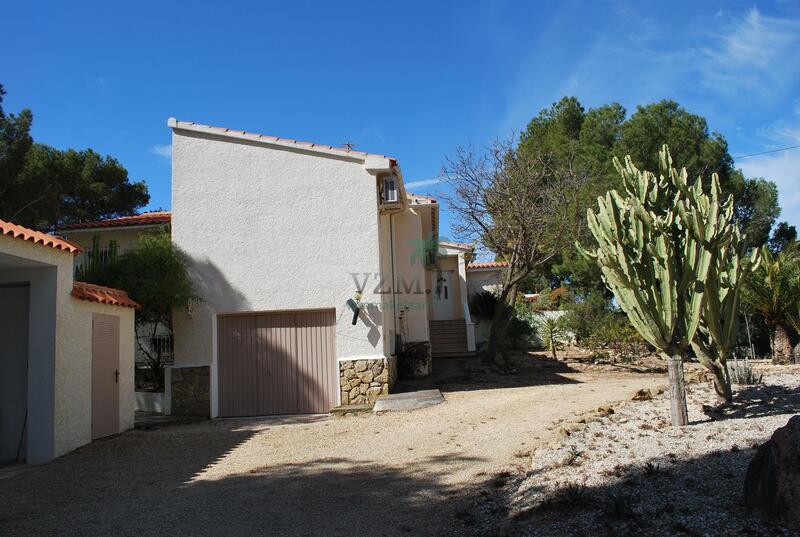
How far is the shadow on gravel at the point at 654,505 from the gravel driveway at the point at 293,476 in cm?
70

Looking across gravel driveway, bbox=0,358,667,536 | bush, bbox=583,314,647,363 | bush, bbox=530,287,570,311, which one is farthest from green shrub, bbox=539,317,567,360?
gravel driveway, bbox=0,358,667,536

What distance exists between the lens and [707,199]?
26.8 ft

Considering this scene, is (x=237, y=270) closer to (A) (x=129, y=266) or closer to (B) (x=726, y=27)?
(A) (x=129, y=266)

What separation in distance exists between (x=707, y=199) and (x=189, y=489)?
7.64m

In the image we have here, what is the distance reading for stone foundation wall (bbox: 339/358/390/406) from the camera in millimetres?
12352

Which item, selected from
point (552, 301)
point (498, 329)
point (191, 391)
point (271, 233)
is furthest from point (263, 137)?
point (552, 301)

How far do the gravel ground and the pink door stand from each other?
7096mm

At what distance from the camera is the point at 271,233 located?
1291 centimetres

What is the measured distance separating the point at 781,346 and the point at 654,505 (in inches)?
589

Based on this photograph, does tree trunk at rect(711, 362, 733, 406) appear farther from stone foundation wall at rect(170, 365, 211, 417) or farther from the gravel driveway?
stone foundation wall at rect(170, 365, 211, 417)

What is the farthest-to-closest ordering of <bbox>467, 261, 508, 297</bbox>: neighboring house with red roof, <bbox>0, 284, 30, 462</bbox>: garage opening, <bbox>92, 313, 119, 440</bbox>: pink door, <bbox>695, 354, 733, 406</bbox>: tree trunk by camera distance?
1. <bbox>467, 261, 508, 297</bbox>: neighboring house with red roof
2. <bbox>92, 313, 119, 440</bbox>: pink door
3. <bbox>0, 284, 30, 462</bbox>: garage opening
4. <bbox>695, 354, 733, 406</bbox>: tree trunk

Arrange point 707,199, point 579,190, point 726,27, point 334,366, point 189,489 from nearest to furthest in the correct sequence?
point 189,489 < point 707,199 < point 726,27 < point 334,366 < point 579,190

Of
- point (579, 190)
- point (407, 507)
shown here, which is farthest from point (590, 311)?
point (407, 507)

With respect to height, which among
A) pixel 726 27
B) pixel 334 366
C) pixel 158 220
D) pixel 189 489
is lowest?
pixel 189 489
